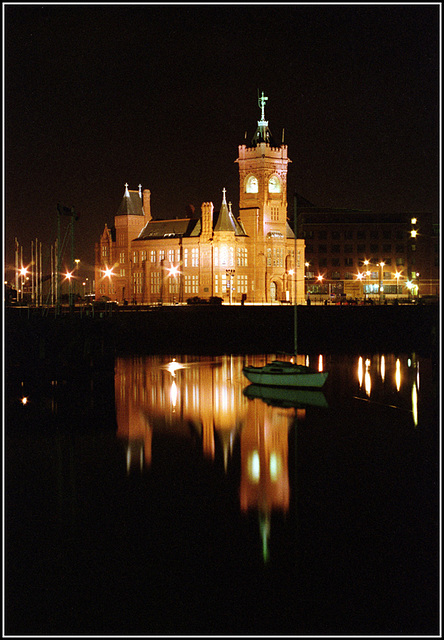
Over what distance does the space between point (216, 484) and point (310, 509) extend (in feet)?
14.4

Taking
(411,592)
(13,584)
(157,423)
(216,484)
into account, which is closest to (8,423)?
(157,423)

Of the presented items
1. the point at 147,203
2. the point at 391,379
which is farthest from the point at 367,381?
the point at 147,203

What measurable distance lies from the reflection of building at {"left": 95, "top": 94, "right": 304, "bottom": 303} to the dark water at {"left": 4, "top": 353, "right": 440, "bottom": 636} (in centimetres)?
6008

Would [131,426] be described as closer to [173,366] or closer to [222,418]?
[222,418]

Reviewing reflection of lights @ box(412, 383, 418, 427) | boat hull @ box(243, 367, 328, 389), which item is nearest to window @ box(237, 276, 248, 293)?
reflection of lights @ box(412, 383, 418, 427)

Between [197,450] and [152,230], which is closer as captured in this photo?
[197,450]

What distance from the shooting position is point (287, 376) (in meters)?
44.3

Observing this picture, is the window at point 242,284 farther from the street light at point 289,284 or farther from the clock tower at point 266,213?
the street light at point 289,284

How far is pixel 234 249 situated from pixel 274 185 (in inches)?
513

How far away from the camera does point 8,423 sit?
3525 cm

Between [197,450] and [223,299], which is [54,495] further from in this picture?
[223,299]

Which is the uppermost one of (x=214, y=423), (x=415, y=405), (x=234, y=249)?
(x=234, y=249)

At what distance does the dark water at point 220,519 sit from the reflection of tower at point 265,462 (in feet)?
0.38

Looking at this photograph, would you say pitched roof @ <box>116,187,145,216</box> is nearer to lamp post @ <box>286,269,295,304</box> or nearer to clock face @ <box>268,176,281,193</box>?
clock face @ <box>268,176,281,193</box>
